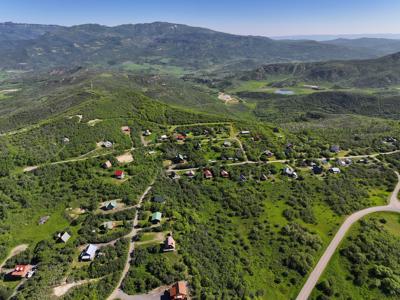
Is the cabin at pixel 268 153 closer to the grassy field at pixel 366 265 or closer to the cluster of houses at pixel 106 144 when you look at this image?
the grassy field at pixel 366 265

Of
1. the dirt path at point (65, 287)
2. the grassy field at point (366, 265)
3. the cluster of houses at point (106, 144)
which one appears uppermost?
the cluster of houses at point (106, 144)

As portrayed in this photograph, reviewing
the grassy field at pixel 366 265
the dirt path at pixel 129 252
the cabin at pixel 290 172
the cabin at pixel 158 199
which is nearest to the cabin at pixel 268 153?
the cabin at pixel 290 172

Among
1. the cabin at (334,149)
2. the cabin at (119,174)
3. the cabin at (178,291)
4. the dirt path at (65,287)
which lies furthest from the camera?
the cabin at (334,149)

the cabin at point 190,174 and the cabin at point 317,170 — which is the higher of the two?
the cabin at point 190,174

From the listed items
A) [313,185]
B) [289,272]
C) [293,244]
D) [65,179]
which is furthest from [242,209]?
[65,179]

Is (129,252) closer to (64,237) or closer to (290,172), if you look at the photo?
(64,237)

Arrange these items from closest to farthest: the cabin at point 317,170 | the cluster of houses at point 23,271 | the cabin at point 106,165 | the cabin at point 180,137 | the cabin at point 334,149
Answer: the cluster of houses at point 23,271 < the cabin at point 106,165 < the cabin at point 317,170 < the cabin at point 334,149 < the cabin at point 180,137

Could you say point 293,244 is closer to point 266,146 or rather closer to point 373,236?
point 373,236
